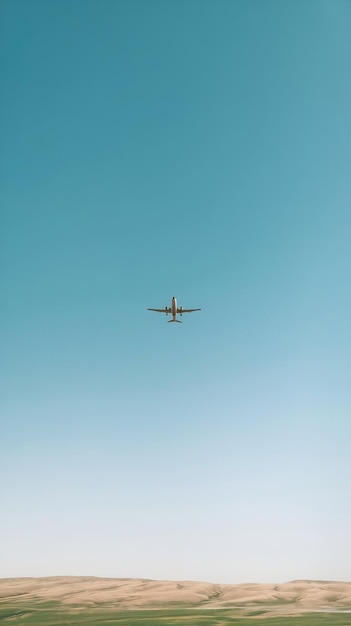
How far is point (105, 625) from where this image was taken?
156625mm

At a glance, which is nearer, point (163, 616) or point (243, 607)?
point (163, 616)

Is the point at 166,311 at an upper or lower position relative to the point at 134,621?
upper

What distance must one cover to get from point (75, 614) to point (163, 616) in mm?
37126

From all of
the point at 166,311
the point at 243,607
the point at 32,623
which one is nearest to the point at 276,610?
the point at 243,607

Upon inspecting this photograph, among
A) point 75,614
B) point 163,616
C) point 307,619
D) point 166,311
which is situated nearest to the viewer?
point 166,311

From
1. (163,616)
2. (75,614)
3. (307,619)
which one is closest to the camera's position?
(307,619)

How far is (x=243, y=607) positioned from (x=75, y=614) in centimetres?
6689

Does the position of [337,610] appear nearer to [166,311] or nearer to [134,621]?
[134,621]

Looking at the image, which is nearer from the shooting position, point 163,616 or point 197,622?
point 197,622

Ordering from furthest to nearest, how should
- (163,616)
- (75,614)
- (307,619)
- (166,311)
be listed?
(75,614)
(163,616)
(307,619)
(166,311)

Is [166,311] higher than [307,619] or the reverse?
higher

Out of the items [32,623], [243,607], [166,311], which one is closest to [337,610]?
[243,607]

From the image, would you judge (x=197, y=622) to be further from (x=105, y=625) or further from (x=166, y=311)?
(x=166, y=311)

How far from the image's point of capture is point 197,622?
517ft
